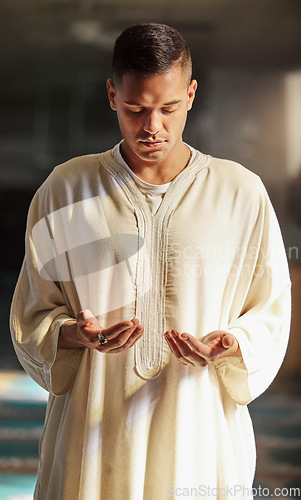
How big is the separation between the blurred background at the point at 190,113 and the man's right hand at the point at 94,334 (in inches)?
13.6

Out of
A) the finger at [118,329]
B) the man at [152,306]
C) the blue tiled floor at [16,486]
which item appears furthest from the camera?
the blue tiled floor at [16,486]

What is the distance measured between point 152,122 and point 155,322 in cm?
37

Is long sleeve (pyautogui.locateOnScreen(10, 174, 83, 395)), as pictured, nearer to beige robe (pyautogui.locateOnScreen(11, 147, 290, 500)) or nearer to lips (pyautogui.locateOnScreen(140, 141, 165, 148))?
beige robe (pyautogui.locateOnScreen(11, 147, 290, 500))

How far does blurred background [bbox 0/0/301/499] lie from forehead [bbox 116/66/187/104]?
248 millimetres

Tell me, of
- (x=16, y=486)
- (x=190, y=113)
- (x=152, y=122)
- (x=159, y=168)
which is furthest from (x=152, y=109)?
(x=16, y=486)

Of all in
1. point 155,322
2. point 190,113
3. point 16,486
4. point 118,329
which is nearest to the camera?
point 118,329

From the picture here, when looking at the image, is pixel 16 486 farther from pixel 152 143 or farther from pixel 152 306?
pixel 152 143

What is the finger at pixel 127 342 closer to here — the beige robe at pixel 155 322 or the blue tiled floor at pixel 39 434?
the beige robe at pixel 155 322

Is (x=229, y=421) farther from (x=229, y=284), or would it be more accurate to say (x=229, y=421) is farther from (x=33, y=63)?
(x=33, y=63)

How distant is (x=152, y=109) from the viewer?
3.75 ft

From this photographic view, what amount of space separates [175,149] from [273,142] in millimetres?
328

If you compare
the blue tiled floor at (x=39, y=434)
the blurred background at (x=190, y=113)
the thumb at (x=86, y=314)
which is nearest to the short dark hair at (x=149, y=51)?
the blurred background at (x=190, y=113)

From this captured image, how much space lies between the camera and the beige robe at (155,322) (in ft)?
3.92

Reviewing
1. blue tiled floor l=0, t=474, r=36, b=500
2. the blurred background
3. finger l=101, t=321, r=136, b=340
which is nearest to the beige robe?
finger l=101, t=321, r=136, b=340
